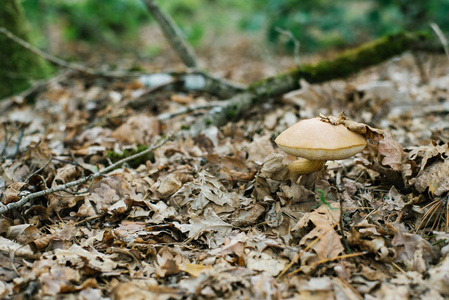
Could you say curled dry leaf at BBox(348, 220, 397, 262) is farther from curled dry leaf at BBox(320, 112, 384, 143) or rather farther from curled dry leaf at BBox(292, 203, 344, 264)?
curled dry leaf at BBox(320, 112, 384, 143)

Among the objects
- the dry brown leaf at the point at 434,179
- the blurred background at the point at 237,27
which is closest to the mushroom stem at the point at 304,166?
the dry brown leaf at the point at 434,179

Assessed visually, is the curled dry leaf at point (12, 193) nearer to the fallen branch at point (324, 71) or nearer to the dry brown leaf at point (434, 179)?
the fallen branch at point (324, 71)

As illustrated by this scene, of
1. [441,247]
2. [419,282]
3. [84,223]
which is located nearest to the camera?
[419,282]

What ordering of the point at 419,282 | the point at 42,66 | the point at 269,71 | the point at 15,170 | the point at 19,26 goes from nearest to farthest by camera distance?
the point at 419,282 → the point at 15,170 → the point at 19,26 → the point at 42,66 → the point at 269,71

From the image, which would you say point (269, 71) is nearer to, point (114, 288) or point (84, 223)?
point (84, 223)

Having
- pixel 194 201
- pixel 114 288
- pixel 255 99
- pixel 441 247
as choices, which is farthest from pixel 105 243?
pixel 255 99

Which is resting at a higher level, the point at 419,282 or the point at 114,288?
the point at 114,288
